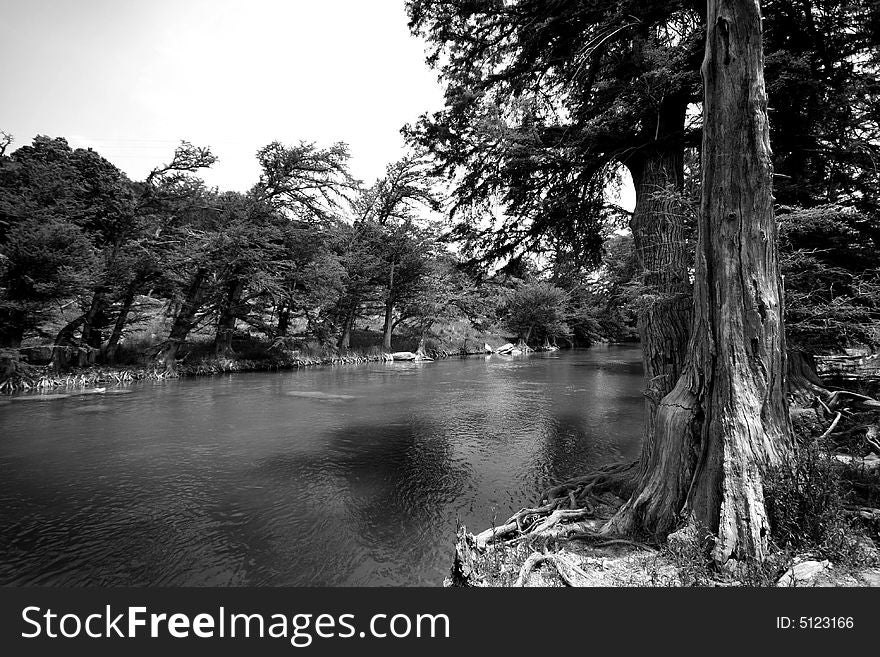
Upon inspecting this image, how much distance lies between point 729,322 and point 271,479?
7.04 metres

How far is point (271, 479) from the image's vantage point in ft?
22.7

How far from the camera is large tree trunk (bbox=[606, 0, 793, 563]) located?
3537mm

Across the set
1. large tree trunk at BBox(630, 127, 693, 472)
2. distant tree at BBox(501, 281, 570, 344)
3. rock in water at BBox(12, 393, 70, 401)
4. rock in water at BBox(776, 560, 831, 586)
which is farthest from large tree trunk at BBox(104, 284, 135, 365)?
distant tree at BBox(501, 281, 570, 344)

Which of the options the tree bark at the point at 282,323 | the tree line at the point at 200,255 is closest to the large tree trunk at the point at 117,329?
the tree line at the point at 200,255

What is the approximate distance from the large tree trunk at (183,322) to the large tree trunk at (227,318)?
1834 millimetres

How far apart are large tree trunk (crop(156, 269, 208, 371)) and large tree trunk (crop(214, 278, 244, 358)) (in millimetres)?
1834

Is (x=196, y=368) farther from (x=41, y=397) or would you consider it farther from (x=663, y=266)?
(x=663, y=266)

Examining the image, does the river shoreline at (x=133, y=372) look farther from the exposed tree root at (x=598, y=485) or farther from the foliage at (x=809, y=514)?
the foliage at (x=809, y=514)

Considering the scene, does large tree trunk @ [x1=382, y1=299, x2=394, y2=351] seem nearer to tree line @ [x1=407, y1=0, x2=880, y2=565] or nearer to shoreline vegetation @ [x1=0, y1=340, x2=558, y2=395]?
shoreline vegetation @ [x1=0, y1=340, x2=558, y2=395]

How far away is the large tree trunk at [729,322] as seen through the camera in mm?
3537

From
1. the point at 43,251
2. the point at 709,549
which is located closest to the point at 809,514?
the point at 709,549

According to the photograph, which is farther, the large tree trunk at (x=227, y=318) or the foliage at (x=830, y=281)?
the large tree trunk at (x=227, y=318)

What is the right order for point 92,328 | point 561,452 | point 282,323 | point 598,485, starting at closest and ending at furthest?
point 598,485
point 561,452
point 92,328
point 282,323

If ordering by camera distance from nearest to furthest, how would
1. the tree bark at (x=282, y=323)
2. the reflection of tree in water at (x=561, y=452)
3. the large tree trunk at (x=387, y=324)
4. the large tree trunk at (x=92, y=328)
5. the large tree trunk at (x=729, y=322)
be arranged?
the large tree trunk at (x=729, y=322), the reflection of tree in water at (x=561, y=452), the large tree trunk at (x=92, y=328), the tree bark at (x=282, y=323), the large tree trunk at (x=387, y=324)
